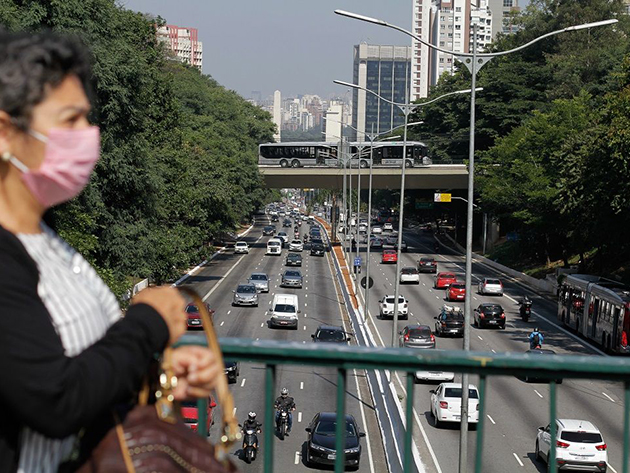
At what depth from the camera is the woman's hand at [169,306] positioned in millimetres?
2639

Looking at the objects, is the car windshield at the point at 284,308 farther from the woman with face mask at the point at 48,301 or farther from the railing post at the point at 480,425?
the woman with face mask at the point at 48,301

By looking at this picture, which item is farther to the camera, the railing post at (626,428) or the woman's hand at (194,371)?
the railing post at (626,428)

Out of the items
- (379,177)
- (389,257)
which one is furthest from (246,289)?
(379,177)

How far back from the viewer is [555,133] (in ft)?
197

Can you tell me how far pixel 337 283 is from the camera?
62656mm

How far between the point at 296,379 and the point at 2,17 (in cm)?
1250

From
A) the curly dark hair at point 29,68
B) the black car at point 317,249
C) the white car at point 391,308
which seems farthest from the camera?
the black car at point 317,249

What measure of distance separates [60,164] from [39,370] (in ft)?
1.67

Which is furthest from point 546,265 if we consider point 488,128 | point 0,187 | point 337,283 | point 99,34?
point 0,187

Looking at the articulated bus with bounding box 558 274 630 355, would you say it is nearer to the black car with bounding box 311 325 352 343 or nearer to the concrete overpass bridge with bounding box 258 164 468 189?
the black car with bounding box 311 325 352 343

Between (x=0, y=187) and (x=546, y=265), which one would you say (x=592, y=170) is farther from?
(x=0, y=187)

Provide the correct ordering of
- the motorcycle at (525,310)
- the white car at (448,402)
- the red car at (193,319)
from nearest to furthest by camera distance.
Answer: the white car at (448,402), the red car at (193,319), the motorcycle at (525,310)

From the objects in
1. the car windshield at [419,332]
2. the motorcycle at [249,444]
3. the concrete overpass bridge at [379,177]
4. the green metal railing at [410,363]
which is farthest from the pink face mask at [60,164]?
the concrete overpass bridge at [379,177]

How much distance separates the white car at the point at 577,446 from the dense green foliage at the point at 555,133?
2838 cm
